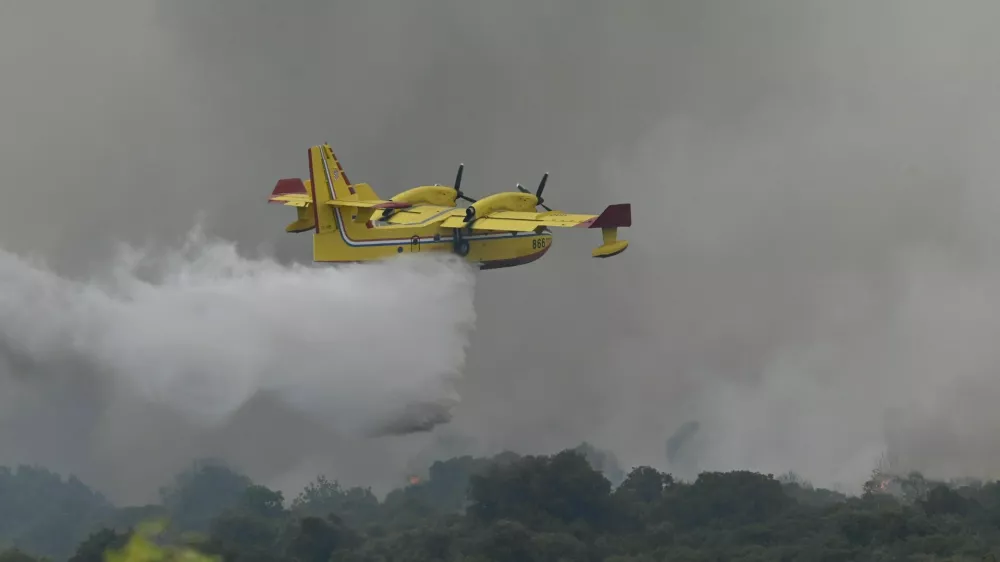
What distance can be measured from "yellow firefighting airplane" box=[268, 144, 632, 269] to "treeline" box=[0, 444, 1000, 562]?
2065cm

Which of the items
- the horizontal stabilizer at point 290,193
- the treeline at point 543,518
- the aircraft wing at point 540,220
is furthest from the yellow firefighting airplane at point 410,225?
the treeline at point 543,518

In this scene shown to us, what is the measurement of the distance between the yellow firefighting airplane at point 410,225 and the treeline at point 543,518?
2065cm

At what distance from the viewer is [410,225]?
49.1 meters

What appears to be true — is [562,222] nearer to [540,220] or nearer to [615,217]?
[540,220]

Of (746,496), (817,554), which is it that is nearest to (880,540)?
(817,554)

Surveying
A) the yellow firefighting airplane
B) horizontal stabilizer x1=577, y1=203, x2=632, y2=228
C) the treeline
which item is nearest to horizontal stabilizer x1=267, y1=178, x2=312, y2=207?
the yellow firefighting airplane

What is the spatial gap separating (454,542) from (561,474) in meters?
7.49

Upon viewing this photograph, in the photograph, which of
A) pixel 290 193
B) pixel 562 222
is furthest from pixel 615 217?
pixel 290 193

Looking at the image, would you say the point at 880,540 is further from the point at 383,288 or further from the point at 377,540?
the point at 383,288

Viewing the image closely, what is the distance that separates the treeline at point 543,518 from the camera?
69.1 meters

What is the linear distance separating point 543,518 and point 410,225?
27592 mm

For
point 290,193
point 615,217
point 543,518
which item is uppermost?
point 290,193

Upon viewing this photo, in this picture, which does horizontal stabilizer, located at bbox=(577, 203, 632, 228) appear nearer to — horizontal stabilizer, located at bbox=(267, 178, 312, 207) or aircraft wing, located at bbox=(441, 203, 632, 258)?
aircraft wing, located at bbox=(441, 203, 632, 258)

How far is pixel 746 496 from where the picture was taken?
7812 centimetres
